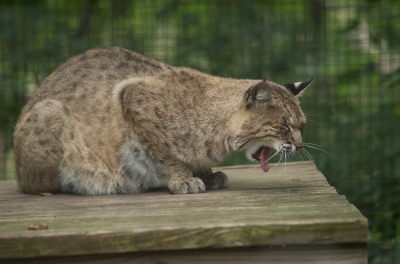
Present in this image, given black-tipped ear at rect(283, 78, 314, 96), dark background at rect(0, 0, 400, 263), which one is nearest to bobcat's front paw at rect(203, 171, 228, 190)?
black-tipped ear at rect(283, 78, 314, 96)

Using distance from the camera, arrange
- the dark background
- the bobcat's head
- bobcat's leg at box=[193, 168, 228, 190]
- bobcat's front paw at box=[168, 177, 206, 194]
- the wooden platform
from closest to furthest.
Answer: the wooden platform, the bobcat's head, bobcat's front paw at box=[168, 177, 206, 194], bobcat's leg at box=[193, 168, 228, 190], the dark background

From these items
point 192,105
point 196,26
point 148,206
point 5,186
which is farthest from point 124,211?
point 196,26

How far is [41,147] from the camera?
4340mm

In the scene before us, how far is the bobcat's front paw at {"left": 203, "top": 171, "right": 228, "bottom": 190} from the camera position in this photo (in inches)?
175

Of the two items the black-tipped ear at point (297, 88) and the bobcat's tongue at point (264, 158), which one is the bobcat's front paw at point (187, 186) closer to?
the bobcat's tongue at point (264, 158)

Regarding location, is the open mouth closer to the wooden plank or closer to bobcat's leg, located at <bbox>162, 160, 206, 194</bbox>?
bobcat's leg, located at <bbox>162, 160, 206, 194</bbox>

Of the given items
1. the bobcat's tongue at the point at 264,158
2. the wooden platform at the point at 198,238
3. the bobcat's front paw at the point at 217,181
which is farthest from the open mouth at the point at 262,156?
the wooden platform at the point at 198,238

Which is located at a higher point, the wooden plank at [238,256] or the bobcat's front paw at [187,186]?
the bobcat's front paw at [187,186]

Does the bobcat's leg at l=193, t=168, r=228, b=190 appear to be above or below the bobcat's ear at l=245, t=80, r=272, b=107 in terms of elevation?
below

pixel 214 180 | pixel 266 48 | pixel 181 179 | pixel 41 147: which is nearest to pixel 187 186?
pixel 181 179

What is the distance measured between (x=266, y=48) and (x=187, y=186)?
107 inches

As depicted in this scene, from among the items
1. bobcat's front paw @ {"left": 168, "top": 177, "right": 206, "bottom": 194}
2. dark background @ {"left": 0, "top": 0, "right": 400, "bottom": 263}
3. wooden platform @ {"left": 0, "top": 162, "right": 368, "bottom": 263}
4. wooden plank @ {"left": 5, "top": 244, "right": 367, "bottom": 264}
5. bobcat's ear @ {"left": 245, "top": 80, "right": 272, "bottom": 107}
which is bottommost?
wooden plank @ {"left": 5, "top": 244, "right": 367, "bottom": 264}

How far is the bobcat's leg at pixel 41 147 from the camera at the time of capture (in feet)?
14.2

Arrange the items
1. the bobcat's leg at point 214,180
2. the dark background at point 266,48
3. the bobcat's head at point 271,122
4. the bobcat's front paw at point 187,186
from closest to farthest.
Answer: the bobcat's head at point 271,122, the bobcat's front paw at point 187,186, the bobcat's leg at point 214,180, the dark background at point 266,48
